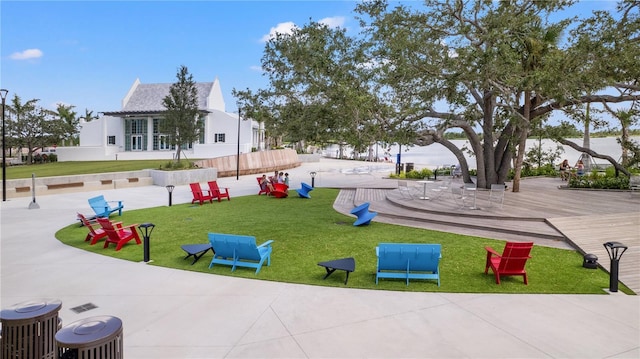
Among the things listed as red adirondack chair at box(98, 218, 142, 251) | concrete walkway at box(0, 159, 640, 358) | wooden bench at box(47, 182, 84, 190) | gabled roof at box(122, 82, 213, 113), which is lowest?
concrete walkway at box(0, 159, 640, 358)

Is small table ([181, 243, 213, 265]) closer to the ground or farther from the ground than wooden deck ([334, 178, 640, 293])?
closer to the ground

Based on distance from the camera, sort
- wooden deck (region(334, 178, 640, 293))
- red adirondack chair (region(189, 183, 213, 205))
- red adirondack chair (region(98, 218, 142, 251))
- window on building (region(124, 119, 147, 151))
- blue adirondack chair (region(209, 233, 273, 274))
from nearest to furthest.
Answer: blue adirondack chair (region(209, 233, 273, 274)) → wooden deck (region(334, 178, 640, 293)) → red adirondack chair (region(98, 218, 142, 251)) → red adirondack chair (region(189, 183, 213, 205)) → window on building (region(124, 119, 147, 151))

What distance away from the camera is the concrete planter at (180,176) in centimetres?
2617

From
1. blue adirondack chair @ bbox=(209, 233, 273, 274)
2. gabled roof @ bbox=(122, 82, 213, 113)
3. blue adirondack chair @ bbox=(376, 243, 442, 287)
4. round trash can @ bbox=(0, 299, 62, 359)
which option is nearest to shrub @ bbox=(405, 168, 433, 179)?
blue adirondack chair @ bbox=(376, 243, 442, 287)

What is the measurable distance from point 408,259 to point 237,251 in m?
3.67

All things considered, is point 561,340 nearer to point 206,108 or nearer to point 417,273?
point 417,273

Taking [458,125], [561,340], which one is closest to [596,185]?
[458,125]

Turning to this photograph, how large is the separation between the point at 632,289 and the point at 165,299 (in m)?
8.64

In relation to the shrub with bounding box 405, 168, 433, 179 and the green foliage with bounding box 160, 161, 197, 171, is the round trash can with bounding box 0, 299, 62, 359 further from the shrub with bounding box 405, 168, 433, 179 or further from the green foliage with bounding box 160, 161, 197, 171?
the shrub with bounding box 405, 168, 433, 179

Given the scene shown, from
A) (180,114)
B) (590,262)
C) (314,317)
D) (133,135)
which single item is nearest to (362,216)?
(590,262)

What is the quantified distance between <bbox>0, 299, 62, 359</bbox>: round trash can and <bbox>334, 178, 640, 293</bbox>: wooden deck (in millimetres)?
9345

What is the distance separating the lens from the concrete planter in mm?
26172

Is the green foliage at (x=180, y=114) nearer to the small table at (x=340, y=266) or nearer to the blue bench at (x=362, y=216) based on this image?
the blue bench at (x=362, y=216)

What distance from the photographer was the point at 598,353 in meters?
5.12
